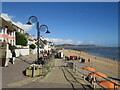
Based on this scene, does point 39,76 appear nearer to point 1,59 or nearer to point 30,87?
point 30,87

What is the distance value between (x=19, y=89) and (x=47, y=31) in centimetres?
737

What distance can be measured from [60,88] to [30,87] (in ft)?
4.66

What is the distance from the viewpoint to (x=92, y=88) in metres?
6.46

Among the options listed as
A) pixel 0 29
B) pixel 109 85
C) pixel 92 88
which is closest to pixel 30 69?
pixel 92 88

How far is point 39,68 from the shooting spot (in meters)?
8.89

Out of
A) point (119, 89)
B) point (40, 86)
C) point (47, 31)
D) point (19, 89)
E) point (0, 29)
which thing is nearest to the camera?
point (19, 89)

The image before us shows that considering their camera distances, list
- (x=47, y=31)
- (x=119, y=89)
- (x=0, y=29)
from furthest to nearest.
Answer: (x=0, y=29), (x=47, y=31), (x=119, y=89)

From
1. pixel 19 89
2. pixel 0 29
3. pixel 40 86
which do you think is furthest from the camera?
pixel 0 29

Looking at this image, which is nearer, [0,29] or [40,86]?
[40,86]

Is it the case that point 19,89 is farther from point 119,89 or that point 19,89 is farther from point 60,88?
point 119,89

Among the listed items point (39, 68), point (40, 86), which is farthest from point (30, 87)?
point (39, 68)

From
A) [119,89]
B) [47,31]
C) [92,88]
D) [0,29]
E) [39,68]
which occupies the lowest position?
[119,89]

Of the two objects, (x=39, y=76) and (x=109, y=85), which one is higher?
(x=39, y=76)

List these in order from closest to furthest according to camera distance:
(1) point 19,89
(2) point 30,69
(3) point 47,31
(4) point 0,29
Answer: (1) point 19,89 → (2) point 30,69 → (3) point 47,31 → (4) point 0,29
